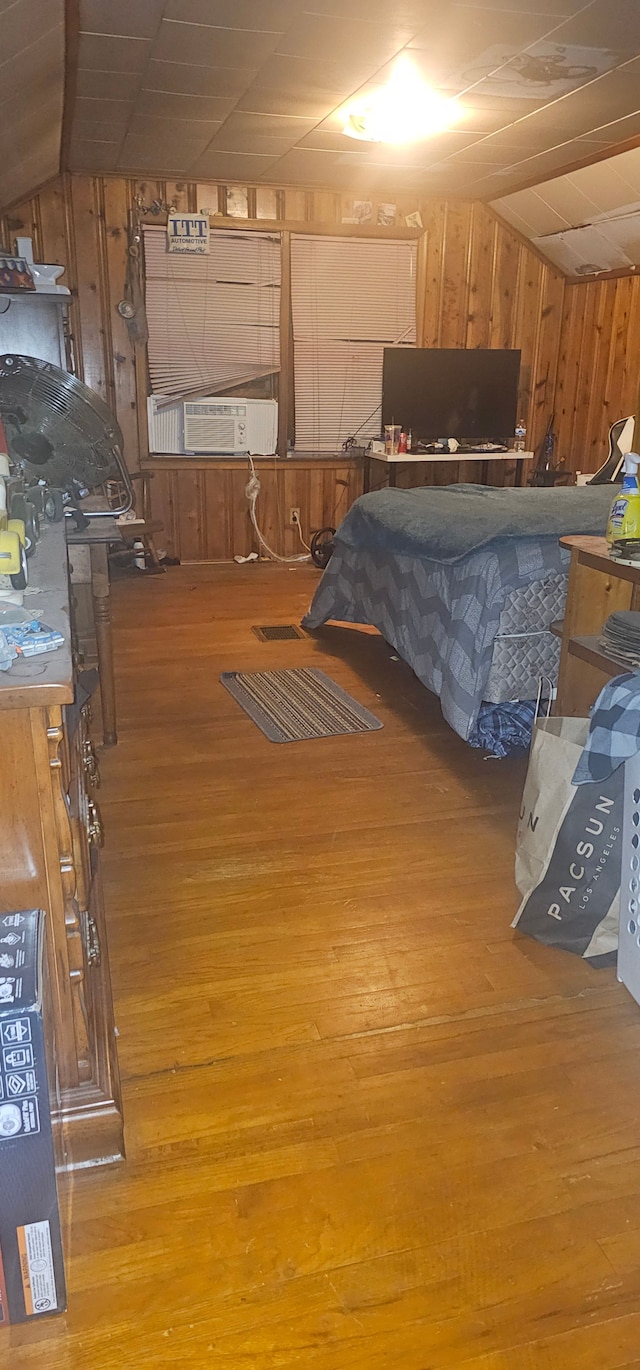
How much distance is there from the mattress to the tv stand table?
2748mm

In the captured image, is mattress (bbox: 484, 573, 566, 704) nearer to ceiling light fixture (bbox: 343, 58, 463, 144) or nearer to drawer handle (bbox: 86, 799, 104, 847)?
drawer handle (bbox: 86, 799, 104, 847)

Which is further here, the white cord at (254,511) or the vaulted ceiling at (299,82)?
the white cord at (254,511)

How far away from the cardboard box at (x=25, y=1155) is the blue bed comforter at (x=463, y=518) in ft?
7.10

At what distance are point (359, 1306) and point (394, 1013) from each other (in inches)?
24.2

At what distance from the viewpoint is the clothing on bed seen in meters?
2.98

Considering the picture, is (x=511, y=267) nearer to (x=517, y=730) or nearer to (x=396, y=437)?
(x=396, y=437)

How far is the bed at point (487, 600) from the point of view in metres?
2.98

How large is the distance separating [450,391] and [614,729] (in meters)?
4.66

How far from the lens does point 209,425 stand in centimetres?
575

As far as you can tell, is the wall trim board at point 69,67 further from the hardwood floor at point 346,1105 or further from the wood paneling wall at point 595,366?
the wood paneling wall at point 595,366

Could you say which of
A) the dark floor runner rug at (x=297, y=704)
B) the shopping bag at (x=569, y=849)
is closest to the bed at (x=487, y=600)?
the dark floor runner rug at (x=297, y=704)

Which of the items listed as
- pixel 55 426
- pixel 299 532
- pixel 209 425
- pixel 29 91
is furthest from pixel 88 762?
pixel 299 532

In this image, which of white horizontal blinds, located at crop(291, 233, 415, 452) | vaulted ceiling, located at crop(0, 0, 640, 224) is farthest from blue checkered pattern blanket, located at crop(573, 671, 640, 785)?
white horizontal blinds, located at crop(291, 233, 415, 452)

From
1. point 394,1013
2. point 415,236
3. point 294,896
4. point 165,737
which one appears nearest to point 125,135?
point 415,236
